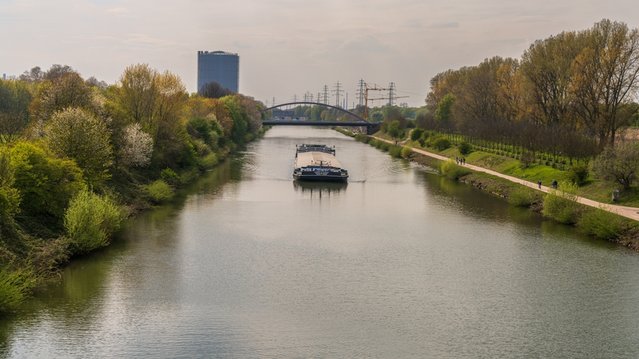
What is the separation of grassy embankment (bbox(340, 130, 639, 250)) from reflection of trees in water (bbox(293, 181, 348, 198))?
32.2 ft

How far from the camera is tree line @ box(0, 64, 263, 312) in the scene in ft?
73.7

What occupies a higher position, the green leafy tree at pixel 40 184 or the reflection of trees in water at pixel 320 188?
the green leafy tree at pixel 40 184

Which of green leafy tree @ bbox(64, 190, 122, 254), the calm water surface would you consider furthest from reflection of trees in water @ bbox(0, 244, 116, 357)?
green leafy tree @ bbox(64, 190, 122, 254)

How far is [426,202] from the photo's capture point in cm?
4144

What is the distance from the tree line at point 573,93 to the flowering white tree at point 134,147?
26.1 metres

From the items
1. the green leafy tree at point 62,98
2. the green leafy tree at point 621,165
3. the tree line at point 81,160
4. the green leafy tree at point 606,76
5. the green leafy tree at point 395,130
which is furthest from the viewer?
the green leafy tree at point 395,130

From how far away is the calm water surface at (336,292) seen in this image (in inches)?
676

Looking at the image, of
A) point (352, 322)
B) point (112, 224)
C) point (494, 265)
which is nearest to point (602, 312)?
point (494, 265)

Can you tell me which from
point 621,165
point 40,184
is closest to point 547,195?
point 621,165

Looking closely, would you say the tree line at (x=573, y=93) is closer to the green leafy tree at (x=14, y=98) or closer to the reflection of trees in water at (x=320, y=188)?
the reflection of trees in water at (x=320, y=188)

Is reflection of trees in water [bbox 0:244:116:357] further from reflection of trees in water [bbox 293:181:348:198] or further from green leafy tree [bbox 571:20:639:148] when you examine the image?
green leafy tree [bbox 571:20:639:148]

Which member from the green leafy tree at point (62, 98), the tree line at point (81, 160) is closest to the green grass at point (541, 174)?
the tree line at point (81, 160)

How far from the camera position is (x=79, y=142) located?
3078 centimetres

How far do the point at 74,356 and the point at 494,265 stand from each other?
609 inches
